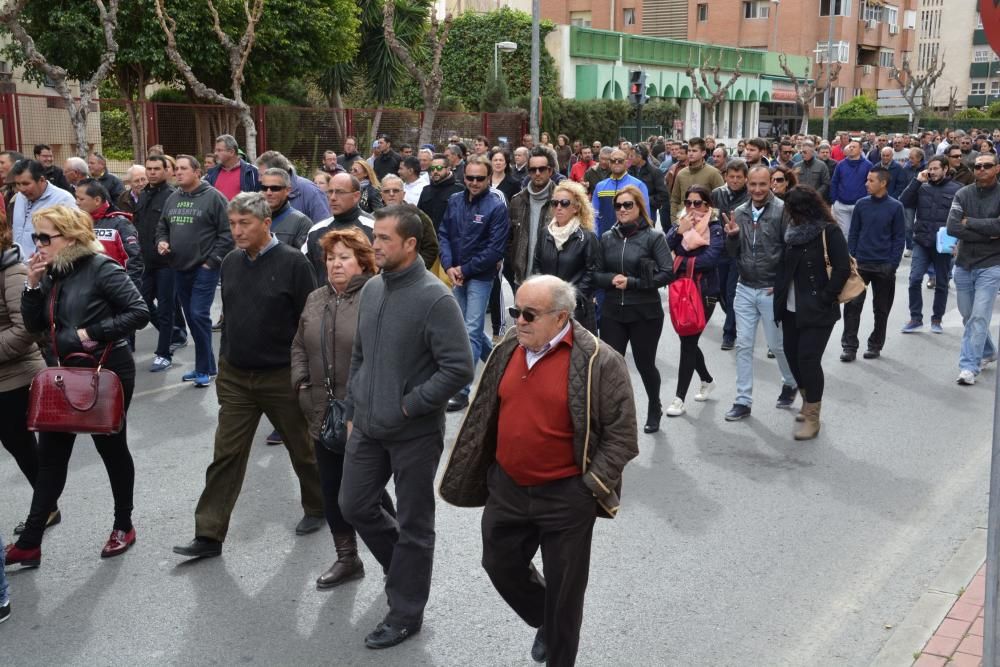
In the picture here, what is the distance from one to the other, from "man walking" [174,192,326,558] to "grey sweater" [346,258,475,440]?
1.04m

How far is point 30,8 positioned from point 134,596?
22697 millimetres

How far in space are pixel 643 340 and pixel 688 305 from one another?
59 cm

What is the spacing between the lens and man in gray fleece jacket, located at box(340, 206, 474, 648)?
441 centimetres

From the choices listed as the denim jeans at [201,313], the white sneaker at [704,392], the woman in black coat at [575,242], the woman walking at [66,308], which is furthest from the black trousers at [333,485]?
Answer: the denim jeans at [201,313]

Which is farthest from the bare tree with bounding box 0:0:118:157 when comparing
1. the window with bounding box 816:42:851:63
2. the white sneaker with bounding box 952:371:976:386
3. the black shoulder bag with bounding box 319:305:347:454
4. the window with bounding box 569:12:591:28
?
the window with bounding box 816:42:851:63

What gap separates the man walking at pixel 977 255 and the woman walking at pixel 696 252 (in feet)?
8.22

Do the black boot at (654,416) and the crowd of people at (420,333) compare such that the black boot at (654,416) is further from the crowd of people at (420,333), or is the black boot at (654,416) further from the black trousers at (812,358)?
the black trousers at (812,358)

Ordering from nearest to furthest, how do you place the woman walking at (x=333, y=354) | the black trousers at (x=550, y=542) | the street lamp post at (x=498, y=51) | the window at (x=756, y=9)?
the black trousers at (x=550, y=542) < the woman walking at (x=333, y=354) < the street lamp post at (x=498, y=51) < the window at (x=756, y=9)

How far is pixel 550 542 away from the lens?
398 cm

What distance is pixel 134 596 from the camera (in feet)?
16.5

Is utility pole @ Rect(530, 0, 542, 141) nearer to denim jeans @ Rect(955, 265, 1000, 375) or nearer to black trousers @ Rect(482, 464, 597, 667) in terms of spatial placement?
denim jeans @ Rect(955, 265, 1000, 375)

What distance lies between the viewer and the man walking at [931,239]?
452 inches

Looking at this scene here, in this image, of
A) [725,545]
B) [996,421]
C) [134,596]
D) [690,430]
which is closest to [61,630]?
[134,596]

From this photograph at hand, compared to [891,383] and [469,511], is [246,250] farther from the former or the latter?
[891,383]
